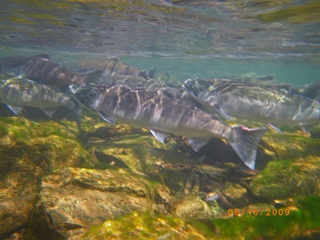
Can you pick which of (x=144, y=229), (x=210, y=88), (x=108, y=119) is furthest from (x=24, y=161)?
(x=210, y=88)

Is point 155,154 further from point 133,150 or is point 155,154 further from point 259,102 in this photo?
point 259,102

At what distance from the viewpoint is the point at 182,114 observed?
6.27 m

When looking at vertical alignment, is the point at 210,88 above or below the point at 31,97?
above

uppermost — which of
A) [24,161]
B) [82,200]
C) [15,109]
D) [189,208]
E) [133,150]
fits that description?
[82,200]

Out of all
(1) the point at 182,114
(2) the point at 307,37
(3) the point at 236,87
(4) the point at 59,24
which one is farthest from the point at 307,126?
(4) the point at 59,24

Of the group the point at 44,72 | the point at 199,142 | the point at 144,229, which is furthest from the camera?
the point at 44,72

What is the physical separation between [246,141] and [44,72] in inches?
396

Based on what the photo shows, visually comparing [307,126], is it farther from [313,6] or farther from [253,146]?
[313,6]

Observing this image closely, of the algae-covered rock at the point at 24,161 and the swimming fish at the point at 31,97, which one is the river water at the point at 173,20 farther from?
the algae-covered rock at the point at 24,161

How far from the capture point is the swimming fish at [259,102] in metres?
8.57

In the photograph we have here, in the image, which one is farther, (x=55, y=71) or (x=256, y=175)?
(x=55, y=71)

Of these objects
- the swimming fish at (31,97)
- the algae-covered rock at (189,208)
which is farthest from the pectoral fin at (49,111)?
the algae-covered rock at (189,208)

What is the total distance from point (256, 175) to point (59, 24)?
18979 millimetres

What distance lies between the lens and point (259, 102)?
8828mm
